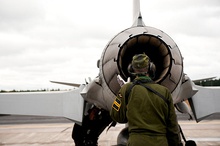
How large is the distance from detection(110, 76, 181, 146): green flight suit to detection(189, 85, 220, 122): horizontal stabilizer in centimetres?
303

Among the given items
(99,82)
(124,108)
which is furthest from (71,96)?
(124,108)

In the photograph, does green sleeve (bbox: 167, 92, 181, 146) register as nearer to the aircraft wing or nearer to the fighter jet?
the fighter jet

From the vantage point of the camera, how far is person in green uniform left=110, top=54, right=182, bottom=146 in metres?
3.01

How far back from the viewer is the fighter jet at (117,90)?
174 inches

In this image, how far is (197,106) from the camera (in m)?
6.09

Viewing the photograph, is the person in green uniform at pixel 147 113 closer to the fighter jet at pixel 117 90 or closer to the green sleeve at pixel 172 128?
the green sleeve at pixel 172 128

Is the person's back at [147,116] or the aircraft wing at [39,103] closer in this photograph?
the person's back at [147,116]

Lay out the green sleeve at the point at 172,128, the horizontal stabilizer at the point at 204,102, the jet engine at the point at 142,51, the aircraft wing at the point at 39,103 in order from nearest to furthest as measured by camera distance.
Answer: the green sleeve at the point at 172,128 → the jet engine at the point at 142,51 → the horizontal stabilizer at the point at 204,102 → the aircraft wing at the point at 39,103

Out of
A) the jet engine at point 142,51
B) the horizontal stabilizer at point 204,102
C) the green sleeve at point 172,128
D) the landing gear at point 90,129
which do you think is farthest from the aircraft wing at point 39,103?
the green sleeve at point 172,128

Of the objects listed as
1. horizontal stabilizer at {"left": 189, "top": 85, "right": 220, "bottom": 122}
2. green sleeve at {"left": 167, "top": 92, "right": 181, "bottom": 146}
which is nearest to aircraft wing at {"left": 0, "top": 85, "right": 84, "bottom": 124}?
horizontal stabilizer at {"left": 189, "top": 85, "right": 220, "bottom": 122}

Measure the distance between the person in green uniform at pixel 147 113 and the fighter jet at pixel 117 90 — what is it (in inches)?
45.6

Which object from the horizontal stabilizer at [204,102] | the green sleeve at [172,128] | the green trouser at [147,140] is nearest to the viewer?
the green trouser at [147,140]

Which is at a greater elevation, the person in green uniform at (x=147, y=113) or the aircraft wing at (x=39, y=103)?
the person in green uniform at (x=147, y=113)

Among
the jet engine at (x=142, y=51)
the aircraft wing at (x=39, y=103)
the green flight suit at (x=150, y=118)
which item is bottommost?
the aircraft wing at (x=39, y=103)
